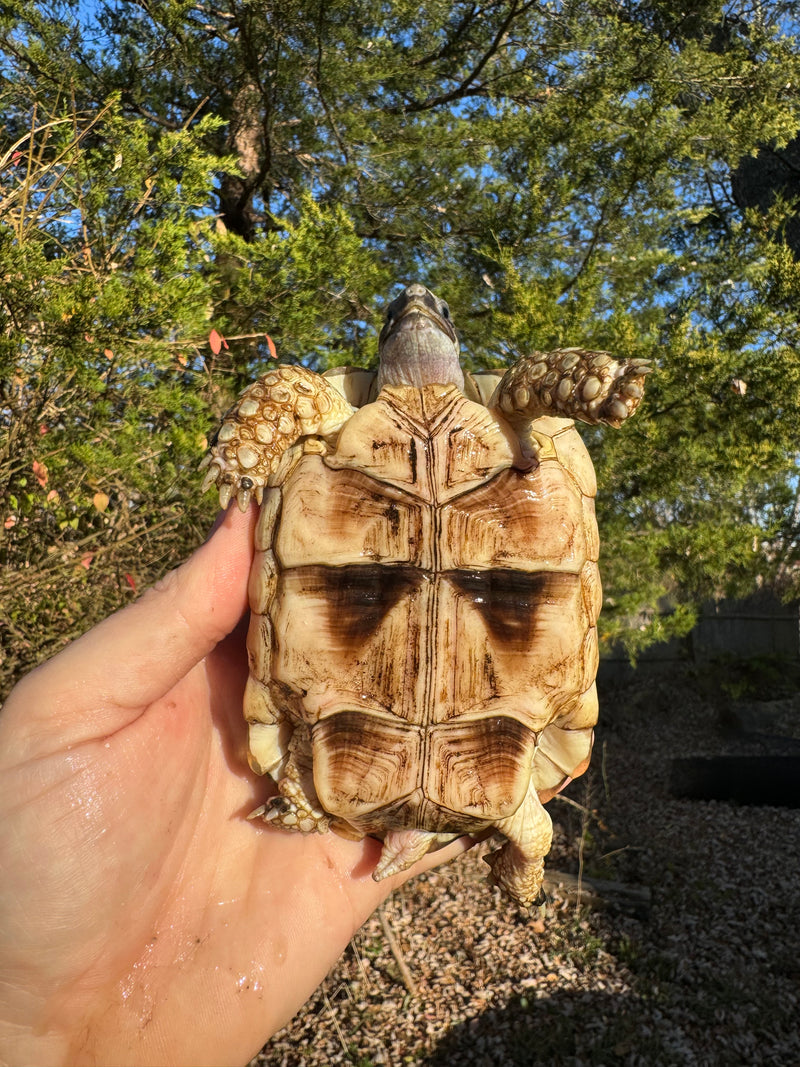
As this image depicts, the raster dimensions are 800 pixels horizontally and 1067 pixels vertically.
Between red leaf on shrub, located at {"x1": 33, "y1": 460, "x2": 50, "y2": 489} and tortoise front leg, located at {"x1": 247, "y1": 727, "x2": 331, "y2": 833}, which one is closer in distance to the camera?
tortoise front leg, located at {"x1": 247, "y1": 727, "x2": 331, "y2": 833}

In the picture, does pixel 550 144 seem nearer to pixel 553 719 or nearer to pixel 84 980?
pixel 553 719

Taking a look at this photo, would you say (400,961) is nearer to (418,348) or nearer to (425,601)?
(425,601)

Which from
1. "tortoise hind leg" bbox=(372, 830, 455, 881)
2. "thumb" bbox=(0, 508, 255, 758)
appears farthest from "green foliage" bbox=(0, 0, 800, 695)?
"tortoise hind leg" bbox=(372, 830, 455, 881)

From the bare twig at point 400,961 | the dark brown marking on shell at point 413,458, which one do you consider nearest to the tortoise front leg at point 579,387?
the dark brown marking on shell at point 413,458

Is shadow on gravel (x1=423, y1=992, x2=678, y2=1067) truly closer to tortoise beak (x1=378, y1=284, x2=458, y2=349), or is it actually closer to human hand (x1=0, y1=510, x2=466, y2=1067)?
human hand (x1=0, y1=510, x2=466, y2=1067)

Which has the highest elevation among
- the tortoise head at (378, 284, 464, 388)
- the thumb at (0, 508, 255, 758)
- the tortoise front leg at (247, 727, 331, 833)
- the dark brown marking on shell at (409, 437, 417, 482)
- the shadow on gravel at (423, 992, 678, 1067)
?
the tortoise head at (378, 284, 464, 388)

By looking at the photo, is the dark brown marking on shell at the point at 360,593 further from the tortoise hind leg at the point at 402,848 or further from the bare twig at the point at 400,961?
the bare twig at the point at 400,961
